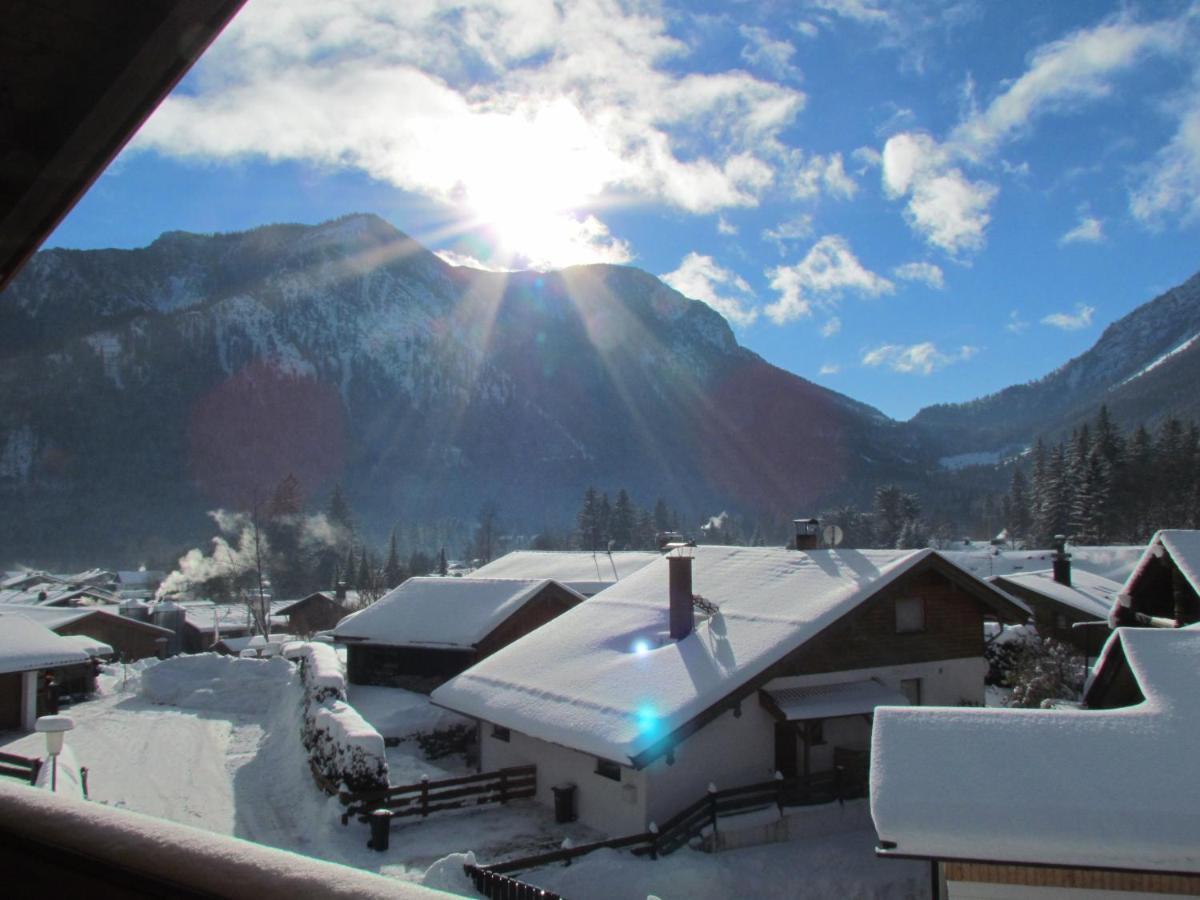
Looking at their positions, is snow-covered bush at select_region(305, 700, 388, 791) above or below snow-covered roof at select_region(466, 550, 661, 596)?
below

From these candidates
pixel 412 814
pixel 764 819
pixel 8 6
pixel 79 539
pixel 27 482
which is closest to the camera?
pixel 8 6

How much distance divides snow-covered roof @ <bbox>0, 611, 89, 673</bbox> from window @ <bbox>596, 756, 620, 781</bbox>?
21.9 meters

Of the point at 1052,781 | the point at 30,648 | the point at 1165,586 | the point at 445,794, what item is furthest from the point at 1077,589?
the point at 30,648

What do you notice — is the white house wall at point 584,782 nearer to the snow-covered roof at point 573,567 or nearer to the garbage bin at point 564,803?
the garbage bin at point 564,803

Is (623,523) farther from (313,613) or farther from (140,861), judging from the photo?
(140,861)

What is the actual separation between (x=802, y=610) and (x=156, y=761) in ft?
58.3

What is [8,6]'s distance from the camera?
197cm

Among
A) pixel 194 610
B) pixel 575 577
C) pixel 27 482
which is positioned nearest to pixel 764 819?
pixel 575 577

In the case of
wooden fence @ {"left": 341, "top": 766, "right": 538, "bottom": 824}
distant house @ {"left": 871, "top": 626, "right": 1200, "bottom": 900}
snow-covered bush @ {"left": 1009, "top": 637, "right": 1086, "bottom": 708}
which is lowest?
wooden fence @ {"left": 341, "top": 766, "right": 538, "bottom": 824}

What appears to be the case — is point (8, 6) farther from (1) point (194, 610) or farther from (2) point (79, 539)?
(2) point (79, 539)

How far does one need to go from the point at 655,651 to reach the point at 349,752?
6991mm

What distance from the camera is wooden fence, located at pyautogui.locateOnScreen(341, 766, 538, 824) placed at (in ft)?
54.9

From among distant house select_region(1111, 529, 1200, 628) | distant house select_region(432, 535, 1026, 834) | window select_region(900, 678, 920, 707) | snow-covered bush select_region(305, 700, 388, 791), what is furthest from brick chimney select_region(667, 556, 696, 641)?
distant house select_region(1111, 529, 1200, 628)

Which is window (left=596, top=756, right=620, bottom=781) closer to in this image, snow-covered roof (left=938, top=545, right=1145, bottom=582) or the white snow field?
the white snow field
